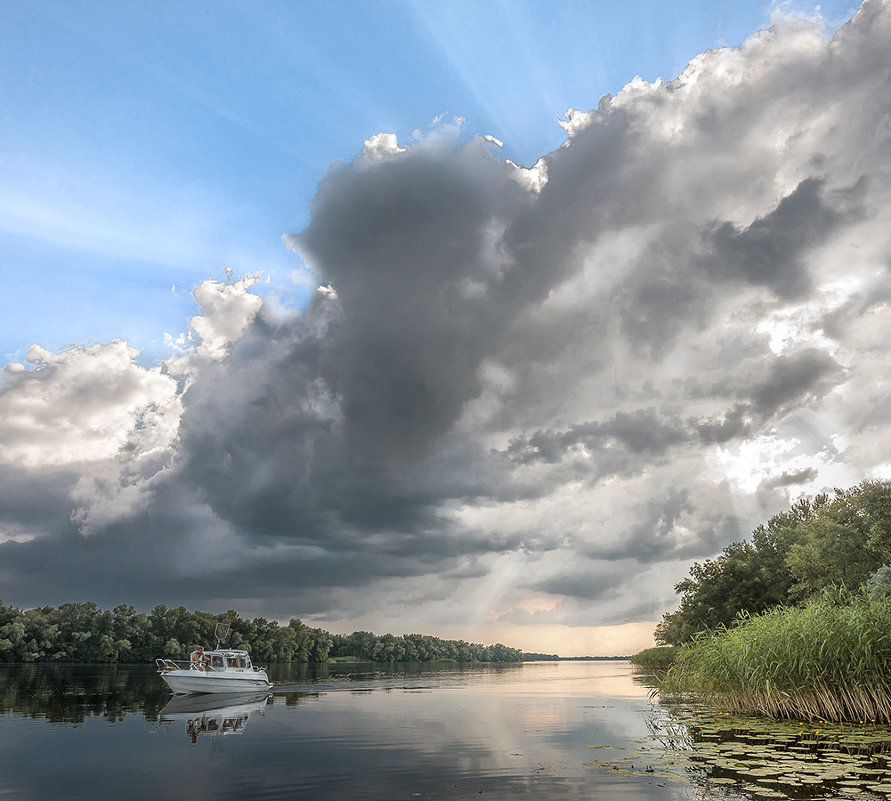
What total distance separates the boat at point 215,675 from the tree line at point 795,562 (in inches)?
1314

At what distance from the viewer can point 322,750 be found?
2241 cm

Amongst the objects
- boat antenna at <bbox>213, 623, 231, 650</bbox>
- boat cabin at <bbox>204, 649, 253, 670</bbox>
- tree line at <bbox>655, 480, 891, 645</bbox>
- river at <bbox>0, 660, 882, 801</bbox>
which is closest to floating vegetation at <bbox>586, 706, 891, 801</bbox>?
river at <bbox>0, 660, 882, 801</bbox>

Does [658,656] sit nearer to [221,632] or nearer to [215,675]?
[221,632]

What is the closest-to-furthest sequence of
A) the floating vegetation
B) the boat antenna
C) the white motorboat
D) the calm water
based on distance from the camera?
the floating vegetation → the calm water → the white motorboat → the boat antenna

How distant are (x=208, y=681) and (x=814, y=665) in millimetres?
38946

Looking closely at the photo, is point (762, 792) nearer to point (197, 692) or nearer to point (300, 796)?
point (300, 796)

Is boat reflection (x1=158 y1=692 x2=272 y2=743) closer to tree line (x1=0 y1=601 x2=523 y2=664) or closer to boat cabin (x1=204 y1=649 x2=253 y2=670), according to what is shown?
boat cabin (x1=204 y1=649 x2=253 y2=670)

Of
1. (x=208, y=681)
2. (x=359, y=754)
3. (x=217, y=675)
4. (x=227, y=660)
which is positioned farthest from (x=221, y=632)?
(x=359, y=754)

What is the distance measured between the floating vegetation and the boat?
33.6 metres

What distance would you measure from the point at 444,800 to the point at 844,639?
14899 millimetres

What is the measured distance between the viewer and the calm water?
15539 mm

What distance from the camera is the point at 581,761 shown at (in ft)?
60.1

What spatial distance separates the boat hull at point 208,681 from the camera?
4512 cm

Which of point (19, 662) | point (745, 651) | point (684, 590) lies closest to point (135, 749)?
point (745, 651)
